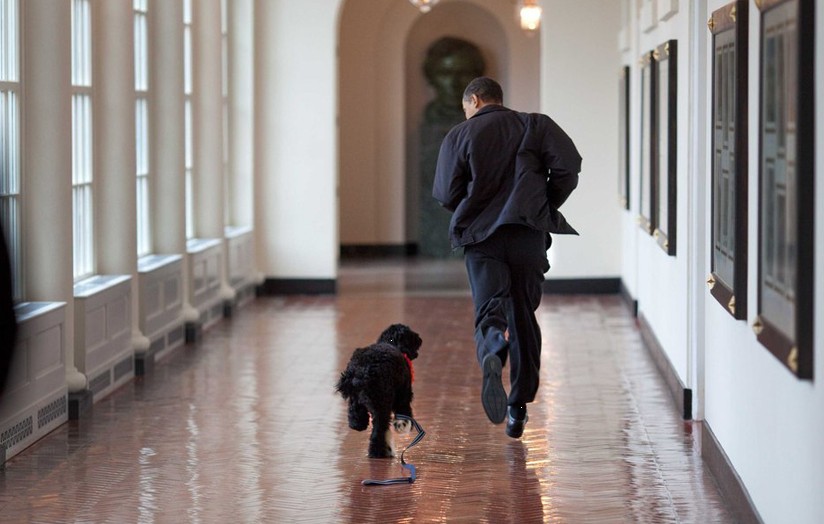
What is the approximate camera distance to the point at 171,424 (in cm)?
767

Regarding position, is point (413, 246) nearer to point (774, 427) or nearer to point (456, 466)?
point (456, 466)

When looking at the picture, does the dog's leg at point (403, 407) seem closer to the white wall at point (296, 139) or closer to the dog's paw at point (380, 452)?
the dog's paw at point (380, 452)

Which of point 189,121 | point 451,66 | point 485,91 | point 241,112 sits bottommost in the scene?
point 485,91

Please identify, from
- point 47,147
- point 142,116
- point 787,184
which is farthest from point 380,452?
point 142,116

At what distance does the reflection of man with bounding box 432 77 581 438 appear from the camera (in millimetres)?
6609

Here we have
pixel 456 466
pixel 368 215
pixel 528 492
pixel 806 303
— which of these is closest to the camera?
pixel 806 303

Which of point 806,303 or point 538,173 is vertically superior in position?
point 538,173

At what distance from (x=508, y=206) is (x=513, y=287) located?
1.40 feet

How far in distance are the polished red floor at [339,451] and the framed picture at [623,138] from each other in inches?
104

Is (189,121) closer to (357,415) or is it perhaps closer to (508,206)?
(508,206)

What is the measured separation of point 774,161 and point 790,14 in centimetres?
55

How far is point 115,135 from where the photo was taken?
8922 millimetres

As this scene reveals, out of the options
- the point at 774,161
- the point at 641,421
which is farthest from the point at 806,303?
the point at 641,421

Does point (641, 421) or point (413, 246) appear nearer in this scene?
point (641, 421)
